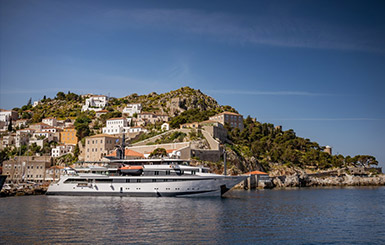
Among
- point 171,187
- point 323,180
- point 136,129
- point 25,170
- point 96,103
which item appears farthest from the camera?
point 96,103

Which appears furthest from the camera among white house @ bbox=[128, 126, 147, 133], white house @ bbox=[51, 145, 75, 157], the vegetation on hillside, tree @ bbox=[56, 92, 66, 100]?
tree @ bbox=[56, 92, 66, 100]

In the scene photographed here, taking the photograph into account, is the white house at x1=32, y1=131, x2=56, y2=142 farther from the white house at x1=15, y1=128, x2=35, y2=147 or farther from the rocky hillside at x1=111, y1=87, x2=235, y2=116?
the rocky hillside at x1=111, y1=87, x2=235, y2=116

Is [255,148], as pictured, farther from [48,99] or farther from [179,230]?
[48,99]

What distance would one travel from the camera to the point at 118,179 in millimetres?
40812

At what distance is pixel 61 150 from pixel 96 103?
125 ft

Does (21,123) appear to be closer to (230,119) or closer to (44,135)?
(44,135)

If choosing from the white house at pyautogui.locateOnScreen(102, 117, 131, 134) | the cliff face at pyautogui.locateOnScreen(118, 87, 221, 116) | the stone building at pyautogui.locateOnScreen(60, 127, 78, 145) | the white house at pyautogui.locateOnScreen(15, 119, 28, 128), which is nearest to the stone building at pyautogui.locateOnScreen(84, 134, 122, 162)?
the white house at pyautogui.locateOnScreen(102, 117, 131, 134)

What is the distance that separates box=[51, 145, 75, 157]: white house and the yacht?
35.3 metres

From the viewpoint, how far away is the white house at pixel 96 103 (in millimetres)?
108188

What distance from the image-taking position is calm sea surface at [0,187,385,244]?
59.2ft

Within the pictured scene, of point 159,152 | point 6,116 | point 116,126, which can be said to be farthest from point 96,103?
point 159,152

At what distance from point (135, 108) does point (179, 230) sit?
260 ft

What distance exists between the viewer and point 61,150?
76062 millimetres

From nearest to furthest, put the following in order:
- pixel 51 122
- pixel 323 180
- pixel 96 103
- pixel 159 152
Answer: pixel 159 152 < pixel 323 180 < pixel 51 122 < pixel 96 103
